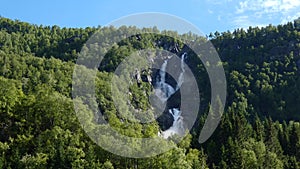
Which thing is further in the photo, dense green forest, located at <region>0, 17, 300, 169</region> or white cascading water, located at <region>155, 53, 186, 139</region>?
white cascading water, located at <region>155, 53, 186, 139</region>

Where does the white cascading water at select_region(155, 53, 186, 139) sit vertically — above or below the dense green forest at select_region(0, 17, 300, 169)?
above

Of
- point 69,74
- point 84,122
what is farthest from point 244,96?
point 84,122

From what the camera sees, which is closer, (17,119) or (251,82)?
(17,119)

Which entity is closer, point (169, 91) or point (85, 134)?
point (85, 134)

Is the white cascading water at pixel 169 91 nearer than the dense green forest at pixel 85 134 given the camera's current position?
No

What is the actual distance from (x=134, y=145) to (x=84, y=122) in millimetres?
8447

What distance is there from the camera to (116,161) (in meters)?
45.7

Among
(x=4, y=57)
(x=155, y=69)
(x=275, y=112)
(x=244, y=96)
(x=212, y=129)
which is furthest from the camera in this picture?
(x=155, y=69)

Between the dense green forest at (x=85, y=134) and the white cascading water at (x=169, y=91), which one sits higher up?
the white cascading water at (x=169, y=91)

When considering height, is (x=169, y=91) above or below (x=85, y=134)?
above

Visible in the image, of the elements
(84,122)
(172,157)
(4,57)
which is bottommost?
(172,157)

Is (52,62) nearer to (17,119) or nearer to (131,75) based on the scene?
(131,75)

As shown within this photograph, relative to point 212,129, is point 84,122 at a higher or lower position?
lower

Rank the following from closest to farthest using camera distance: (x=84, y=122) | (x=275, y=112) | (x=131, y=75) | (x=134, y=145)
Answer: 1. (x=134, y=145)
2. (x=84, y=122)
3. (x=275, y=112)
4. (x=131, y=75)
